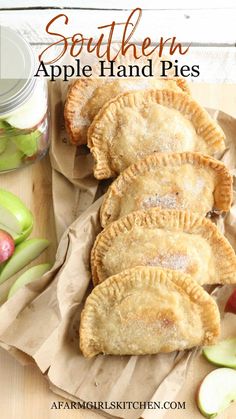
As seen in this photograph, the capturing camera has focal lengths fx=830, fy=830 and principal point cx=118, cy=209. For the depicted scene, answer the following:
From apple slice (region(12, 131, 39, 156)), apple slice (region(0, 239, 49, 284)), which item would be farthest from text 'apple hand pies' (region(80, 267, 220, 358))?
apple slice (region(12, 131, 39, 156))

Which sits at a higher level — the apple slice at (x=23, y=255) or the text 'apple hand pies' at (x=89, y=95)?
the text 'apple hand pies' at (x=89, y=95)

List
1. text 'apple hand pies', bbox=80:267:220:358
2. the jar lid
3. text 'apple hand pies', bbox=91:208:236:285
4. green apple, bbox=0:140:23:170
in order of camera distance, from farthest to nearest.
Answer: green apple, bbox=0:140:23:170, the jar lid, text 'apple hand pies', bbox=91:208:236:285, text 'apple hand pies', bbox=80:267:220:358

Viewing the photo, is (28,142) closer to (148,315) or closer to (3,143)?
(3,143)

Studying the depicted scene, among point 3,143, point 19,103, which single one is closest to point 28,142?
point 3,143

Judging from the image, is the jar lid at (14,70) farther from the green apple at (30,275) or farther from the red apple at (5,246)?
the green apple at (30,275)

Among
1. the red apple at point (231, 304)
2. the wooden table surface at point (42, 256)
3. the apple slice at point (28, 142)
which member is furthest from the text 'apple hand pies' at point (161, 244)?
the apple slice at point (28, 142)

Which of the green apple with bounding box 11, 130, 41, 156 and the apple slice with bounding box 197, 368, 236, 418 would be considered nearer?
the apple slice with bounding box 197, 368, 236, 418

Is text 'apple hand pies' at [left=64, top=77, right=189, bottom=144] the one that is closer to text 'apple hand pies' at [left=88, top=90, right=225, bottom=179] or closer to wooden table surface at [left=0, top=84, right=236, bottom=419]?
text 'apple hand pies' at [left=88, top=90, right=225, bottom=179]
